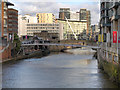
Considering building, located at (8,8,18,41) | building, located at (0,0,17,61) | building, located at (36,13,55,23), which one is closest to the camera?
building, located at (0,0,17,61)

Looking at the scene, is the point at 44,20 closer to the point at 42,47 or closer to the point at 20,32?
the point at 20,32

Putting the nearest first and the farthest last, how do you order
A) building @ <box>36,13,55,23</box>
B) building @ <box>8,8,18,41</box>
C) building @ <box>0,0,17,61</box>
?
building @ <box>0,0,17,61</box> → building @ <box>8,8,18,41</box> → building @ <box>36,13,55,23</box>

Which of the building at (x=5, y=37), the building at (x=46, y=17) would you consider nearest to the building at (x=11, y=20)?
the building at (x=5, y=37)

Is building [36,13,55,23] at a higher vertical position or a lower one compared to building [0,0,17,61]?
higher

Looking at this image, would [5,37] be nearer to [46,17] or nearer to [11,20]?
[11,20]

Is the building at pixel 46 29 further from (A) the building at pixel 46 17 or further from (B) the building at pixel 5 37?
(B) the building at pixel 5 37

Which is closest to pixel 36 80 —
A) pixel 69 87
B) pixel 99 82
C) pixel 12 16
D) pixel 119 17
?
pixel 69 87

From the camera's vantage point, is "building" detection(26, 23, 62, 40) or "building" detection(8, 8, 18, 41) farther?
"building" detection(26, 23, 62, 40)

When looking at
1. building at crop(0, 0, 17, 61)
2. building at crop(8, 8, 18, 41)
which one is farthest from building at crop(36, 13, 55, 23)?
building at crop(0, 0, 17, 61)

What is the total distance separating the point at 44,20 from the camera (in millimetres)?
175500

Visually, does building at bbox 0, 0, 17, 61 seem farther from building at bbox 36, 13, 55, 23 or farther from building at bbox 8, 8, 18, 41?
building at bbox 36, 13, 55, 23

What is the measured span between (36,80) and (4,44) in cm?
2635

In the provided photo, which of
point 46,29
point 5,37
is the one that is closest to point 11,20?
point 5,37

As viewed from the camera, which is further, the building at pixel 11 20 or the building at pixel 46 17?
the building at pixel 46 17
